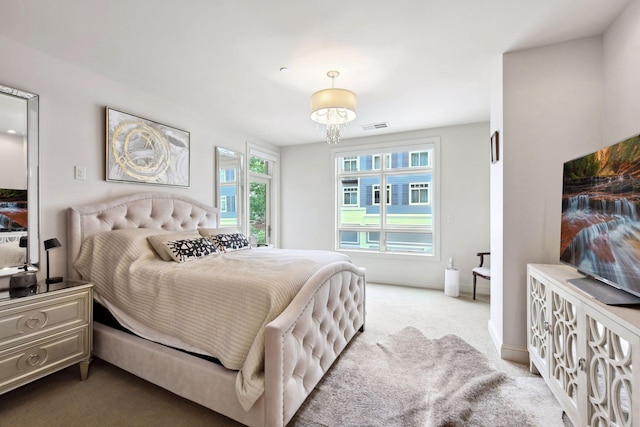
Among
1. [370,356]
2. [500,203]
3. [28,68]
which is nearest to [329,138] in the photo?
[500,203]

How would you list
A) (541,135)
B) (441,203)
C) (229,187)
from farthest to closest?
1. (441,203)
2. (229,187)
3. (541,135)

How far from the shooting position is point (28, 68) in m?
2.14

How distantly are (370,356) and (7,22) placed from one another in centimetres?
349

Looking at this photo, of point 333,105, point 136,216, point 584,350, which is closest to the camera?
point 584,350

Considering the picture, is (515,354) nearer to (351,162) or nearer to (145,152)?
(351,162)

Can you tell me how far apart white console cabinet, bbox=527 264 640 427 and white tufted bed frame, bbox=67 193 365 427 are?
4.38 ft

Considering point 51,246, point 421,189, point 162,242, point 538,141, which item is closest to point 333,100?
point 538,141

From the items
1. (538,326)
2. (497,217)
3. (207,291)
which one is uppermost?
(497,217)

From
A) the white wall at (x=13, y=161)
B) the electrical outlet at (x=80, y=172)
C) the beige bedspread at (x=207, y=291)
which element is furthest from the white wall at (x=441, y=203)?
the white wall at (x=13, y=161)

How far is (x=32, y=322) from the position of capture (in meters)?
1.74

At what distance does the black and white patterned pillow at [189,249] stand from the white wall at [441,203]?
2.74m

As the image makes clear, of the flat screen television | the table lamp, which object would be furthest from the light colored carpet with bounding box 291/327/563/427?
the table lamp

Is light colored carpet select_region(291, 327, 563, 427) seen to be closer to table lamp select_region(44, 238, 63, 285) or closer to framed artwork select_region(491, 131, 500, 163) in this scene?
framed artwork select_region(491, 131, 500, 163)

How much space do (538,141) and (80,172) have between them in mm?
3759
